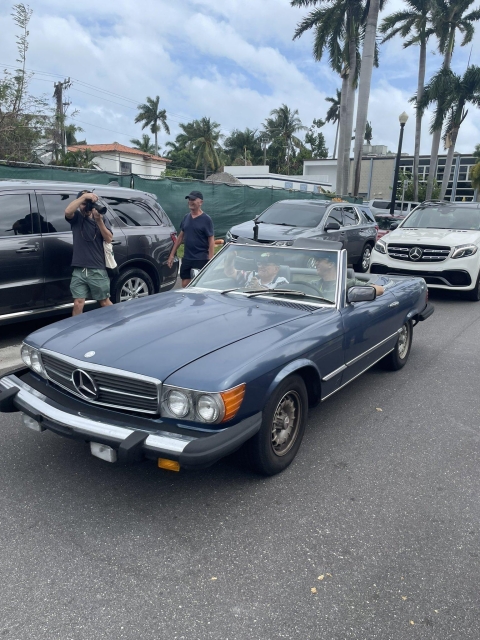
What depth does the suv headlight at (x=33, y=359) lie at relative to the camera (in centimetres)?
351

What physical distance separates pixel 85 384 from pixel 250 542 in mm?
1308

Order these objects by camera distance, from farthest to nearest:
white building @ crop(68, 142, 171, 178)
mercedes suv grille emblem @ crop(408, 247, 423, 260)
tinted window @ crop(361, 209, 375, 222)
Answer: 1. white building @ crop(68, 142, 171, 178)
2. tinted window @ crop(361, 209, 375, 222)
3. mercedes suv grille emblem @ crop(408, 247, 423, 260)

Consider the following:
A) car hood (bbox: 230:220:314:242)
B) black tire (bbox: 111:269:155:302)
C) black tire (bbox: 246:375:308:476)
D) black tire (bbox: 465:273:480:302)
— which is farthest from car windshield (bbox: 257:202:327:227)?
black tire (bbox: 246:375:308:476)

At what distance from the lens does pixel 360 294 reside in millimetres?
4227

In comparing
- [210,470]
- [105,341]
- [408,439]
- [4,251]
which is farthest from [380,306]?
[4,251]

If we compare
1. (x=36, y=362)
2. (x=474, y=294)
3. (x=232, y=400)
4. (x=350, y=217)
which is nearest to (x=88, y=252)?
(x=36, y=362)

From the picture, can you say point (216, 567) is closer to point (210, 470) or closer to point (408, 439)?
point (210, 470)

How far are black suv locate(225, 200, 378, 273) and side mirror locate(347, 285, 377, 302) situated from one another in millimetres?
6536

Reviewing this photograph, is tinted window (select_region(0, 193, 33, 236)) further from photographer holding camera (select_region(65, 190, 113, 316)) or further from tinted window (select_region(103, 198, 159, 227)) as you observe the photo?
tinted window (select_region(103, 198, 159, 227))

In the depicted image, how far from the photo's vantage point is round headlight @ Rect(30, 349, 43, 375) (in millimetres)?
3521

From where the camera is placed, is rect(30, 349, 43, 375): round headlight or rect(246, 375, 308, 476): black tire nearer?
rect(246, 375, 308, 476): black tire

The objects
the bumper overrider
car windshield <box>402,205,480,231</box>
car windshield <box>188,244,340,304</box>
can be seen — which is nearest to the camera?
the bumper overrider

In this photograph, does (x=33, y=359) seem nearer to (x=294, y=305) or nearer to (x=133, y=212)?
(x=294, y=305)

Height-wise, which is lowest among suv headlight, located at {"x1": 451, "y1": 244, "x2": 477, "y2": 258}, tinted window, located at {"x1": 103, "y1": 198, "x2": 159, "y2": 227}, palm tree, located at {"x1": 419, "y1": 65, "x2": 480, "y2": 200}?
suv headlight, located at {"x1": 451, "y1": 244, "x2": 477, "y2": 258}
